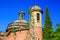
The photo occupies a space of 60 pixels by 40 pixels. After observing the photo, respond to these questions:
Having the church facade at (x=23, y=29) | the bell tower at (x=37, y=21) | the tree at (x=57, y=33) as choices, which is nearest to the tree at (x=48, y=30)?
the tree at (x=57, y=33)

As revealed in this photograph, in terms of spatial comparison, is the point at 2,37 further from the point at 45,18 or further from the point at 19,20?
the point at 45,18

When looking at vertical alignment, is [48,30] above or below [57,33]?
above

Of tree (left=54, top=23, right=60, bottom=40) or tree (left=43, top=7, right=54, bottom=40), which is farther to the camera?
tree (left=43, top=7, right=54, bottom=40)

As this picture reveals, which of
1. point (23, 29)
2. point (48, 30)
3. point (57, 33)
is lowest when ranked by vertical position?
point (57, 33)

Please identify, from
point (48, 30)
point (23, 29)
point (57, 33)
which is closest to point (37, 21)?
point (23, 29)

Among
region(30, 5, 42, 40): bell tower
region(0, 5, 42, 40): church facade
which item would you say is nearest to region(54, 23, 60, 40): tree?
region(0, 5, 42, 40): church facade

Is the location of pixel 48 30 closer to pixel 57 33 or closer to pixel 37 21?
pixel 57 33

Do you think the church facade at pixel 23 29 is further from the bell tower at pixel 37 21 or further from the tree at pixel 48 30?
the tree at pixel 48 30

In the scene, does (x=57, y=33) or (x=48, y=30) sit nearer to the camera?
(x=57, y=33)

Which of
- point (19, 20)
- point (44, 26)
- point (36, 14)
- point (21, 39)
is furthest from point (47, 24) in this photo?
point (19, 20)

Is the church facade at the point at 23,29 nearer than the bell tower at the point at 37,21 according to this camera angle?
No

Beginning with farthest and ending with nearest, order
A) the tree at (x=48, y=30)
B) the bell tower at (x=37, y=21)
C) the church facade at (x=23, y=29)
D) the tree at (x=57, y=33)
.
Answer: the church facade at (x=23, y=29) → the bell tower at (x=37, y=21) → the tree at (x=48, y=30) → the tree at (x=57, y=33)

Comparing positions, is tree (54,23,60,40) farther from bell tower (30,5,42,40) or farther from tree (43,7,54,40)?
bell tower (30,5,42,40)

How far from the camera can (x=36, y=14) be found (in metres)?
33.3
